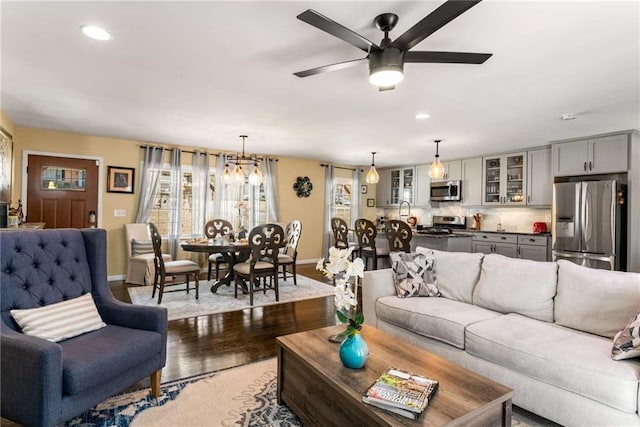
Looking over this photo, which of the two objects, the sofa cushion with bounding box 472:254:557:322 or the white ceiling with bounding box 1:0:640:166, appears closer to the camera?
the white ceiling with bounding box 1:0:640:166

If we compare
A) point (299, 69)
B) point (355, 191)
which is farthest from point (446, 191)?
point (299, 69)

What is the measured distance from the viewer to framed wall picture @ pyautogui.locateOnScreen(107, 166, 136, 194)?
18.6ft

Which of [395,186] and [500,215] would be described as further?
[395,186]

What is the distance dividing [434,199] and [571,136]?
290 centimetres

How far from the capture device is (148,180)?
5.92 meters

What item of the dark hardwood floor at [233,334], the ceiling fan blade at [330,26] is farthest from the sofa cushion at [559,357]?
the ceiling fan blade at [330,26]

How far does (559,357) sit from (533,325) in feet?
1.48

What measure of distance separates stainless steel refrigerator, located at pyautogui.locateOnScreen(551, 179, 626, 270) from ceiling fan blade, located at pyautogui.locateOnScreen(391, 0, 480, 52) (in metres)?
4.55

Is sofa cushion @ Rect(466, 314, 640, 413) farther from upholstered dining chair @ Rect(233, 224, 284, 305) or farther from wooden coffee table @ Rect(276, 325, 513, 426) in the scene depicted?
upholstered dining chair @ Rect(233, 224, 284, 305)

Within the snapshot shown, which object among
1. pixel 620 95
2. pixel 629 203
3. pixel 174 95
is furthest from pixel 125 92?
pixel 629 203

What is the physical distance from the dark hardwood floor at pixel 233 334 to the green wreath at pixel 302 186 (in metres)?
3.46

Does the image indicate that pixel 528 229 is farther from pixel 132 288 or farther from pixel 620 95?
pixel 132 288

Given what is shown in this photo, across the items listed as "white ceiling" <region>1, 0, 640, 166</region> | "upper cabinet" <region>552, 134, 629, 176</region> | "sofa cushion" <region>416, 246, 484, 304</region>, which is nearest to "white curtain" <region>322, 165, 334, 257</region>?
"white ceiling" <region>1, 0, 640, 166</region>

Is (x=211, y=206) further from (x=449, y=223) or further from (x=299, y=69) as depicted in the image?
(x=449, y=223)
